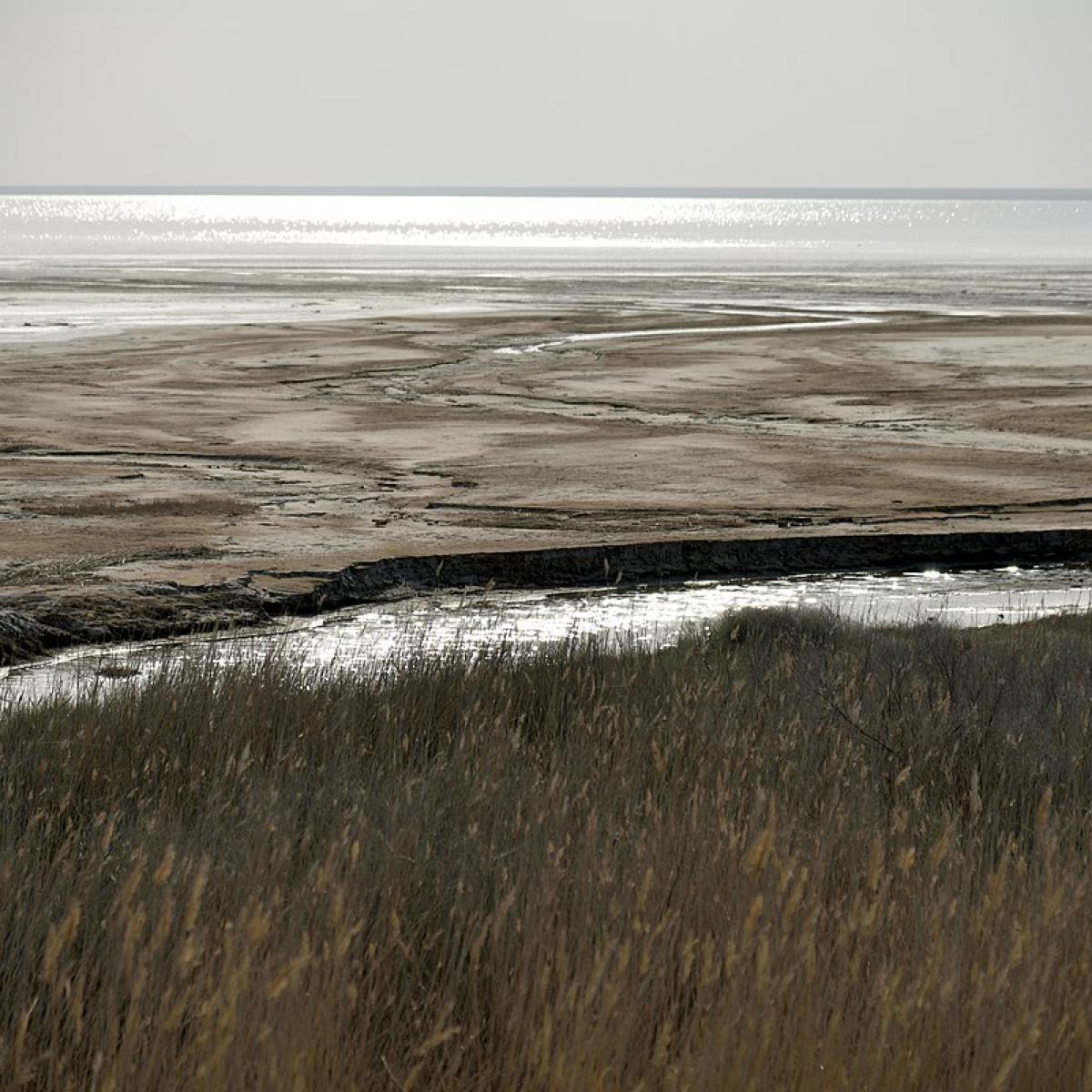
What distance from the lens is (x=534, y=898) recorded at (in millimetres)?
3676

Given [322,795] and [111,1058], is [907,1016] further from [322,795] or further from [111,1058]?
[322,795]

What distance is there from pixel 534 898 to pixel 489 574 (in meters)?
8.06

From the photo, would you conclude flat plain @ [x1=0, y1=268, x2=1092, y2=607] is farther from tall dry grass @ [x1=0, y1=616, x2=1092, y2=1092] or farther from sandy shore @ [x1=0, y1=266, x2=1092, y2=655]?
tall dry grass @ [x1=0, y1=616, x2=1092, y2=1092]

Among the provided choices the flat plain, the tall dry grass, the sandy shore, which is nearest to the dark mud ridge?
the sandy shore

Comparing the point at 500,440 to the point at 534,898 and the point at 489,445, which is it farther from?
the point at 534,898

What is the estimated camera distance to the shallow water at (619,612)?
9133 mm

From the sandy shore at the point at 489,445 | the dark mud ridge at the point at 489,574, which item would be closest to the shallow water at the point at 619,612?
the dark mud ridge at the point at 489,574

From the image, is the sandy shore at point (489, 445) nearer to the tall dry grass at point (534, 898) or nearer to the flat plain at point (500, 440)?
the flat plain at point (500, 440)

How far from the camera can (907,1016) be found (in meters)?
3.23

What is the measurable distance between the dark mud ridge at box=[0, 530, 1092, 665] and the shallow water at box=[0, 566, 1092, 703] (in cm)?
22

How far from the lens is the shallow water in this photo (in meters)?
9.13

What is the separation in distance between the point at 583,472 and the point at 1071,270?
59376 millimetres

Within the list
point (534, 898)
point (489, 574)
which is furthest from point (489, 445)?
point (534, 898)

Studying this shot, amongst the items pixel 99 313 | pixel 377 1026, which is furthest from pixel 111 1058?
pixel 99 313
